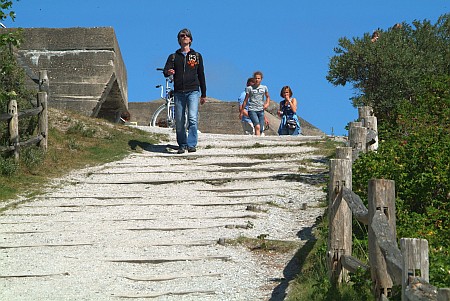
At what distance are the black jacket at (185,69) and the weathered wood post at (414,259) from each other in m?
11.8

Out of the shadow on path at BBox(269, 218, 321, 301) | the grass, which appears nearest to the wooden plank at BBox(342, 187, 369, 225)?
the shadow on path at BBox(269, 218, 321, 301)

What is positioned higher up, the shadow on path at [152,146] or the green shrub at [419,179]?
the shadow on path at [152,146]

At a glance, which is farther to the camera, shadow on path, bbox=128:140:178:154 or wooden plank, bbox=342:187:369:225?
shadow on path, bbox=128:140:178:154

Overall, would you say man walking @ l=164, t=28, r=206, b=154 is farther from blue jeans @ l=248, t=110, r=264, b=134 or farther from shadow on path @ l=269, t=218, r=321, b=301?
shadow on path @ l=269, t=218, r=321, b=301

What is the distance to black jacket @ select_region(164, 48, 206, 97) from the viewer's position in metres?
16.4

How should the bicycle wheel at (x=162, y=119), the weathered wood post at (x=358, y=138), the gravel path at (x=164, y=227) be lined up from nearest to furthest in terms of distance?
1. the gravel path at (x=164, y=227)
2. the weathered wood post at (x=358, y=138)
3. the bicycle wheel at (x=162, y=119)

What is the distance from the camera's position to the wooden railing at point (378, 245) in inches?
191

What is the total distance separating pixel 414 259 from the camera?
490cm

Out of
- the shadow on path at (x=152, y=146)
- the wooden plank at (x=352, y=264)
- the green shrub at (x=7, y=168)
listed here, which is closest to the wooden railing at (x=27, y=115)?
the green shrub at (x=7, y=168)

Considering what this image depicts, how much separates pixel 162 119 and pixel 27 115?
10299 millimetres

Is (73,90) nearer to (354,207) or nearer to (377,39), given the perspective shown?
(377,39)

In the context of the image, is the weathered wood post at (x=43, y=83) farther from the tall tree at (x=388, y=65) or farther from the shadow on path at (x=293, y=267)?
the shadow on path at (x=293, y=267)

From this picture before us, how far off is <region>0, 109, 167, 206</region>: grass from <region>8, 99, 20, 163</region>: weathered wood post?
0.70 ft

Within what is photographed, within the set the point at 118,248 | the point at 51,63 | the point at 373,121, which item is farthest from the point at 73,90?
the point at 118,248
